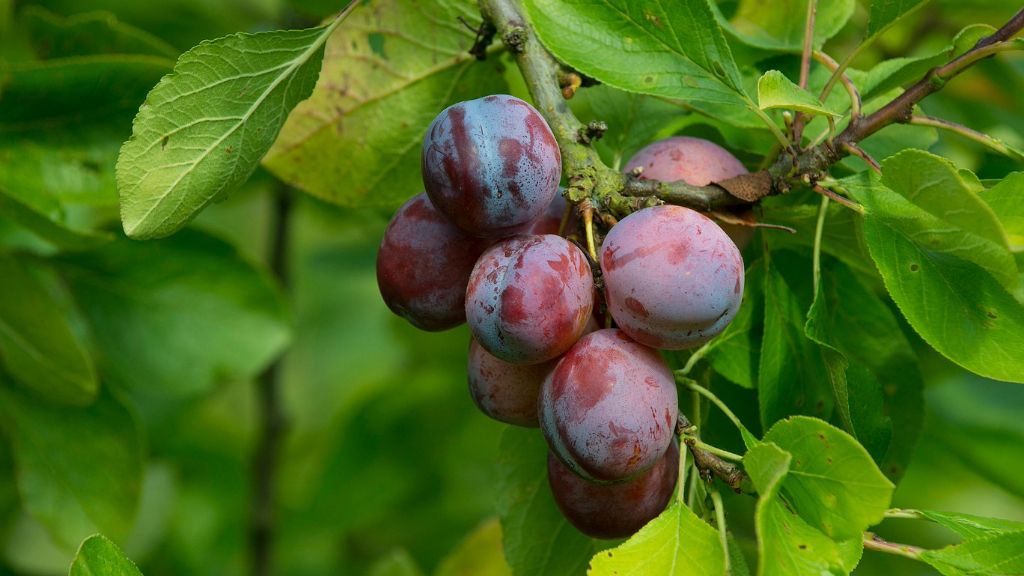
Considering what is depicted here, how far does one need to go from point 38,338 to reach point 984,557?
1.26 m

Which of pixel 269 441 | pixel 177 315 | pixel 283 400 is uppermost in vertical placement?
pixel 177 315

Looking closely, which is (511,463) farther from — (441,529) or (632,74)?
(441,529)

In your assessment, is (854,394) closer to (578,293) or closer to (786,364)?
(786,364)

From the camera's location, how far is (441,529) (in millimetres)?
2598

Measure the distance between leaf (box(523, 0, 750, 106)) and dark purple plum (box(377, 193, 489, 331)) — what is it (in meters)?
0.22

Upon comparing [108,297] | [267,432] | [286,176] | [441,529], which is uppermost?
[286,176]

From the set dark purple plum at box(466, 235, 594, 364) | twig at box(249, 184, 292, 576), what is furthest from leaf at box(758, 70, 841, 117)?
twig at box(249, 184, 292, 576)

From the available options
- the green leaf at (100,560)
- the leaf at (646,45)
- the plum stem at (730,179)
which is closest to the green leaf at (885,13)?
the plum stem at (730,179)

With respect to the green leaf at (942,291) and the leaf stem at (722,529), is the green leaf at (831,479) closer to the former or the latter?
the leaf stem at (722,529)

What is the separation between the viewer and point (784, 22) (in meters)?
1.40

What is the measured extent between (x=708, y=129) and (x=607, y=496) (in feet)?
1.76

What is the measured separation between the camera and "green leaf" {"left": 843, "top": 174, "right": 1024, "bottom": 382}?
1033mm

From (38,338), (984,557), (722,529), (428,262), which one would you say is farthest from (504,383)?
(38,338)

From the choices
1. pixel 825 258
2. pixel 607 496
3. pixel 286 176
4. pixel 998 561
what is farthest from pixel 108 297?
pixel 998 561
